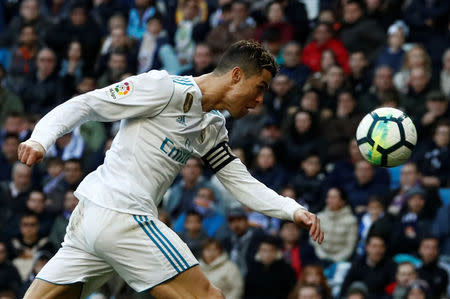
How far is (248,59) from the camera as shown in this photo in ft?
21.8

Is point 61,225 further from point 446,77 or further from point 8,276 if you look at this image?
point 446,77

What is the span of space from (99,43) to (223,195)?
205 inches

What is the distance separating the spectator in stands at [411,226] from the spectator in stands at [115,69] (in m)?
5.85

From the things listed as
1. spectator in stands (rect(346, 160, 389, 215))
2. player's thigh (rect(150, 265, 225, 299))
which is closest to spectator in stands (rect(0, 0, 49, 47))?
spectator in stands (rect(346, 160, 389, 215))

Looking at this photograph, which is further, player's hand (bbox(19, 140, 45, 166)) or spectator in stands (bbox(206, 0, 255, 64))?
spectator in stands (bbox(206, 0, 255, 64))

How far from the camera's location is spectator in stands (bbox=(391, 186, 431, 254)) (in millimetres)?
11398

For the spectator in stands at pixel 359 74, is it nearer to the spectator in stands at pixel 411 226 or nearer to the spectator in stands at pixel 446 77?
the spectator in stands at pixel 446 77

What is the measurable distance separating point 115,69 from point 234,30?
208 cm

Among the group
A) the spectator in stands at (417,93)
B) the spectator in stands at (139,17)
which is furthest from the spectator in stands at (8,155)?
the spectator in stands at (417,93)

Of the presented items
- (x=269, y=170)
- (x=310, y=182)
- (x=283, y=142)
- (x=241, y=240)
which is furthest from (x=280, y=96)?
(x=241, y=240)

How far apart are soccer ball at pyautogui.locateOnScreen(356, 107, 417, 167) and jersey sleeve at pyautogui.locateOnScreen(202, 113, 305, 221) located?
1.02 meters

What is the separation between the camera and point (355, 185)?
1256cm

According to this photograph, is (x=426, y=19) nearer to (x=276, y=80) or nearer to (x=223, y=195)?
(x=276, y=80)

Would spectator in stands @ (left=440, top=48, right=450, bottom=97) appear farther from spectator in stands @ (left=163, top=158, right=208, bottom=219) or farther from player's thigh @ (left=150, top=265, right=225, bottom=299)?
player's thigh @ (left=150, top=265, right=225, bottom=299)
